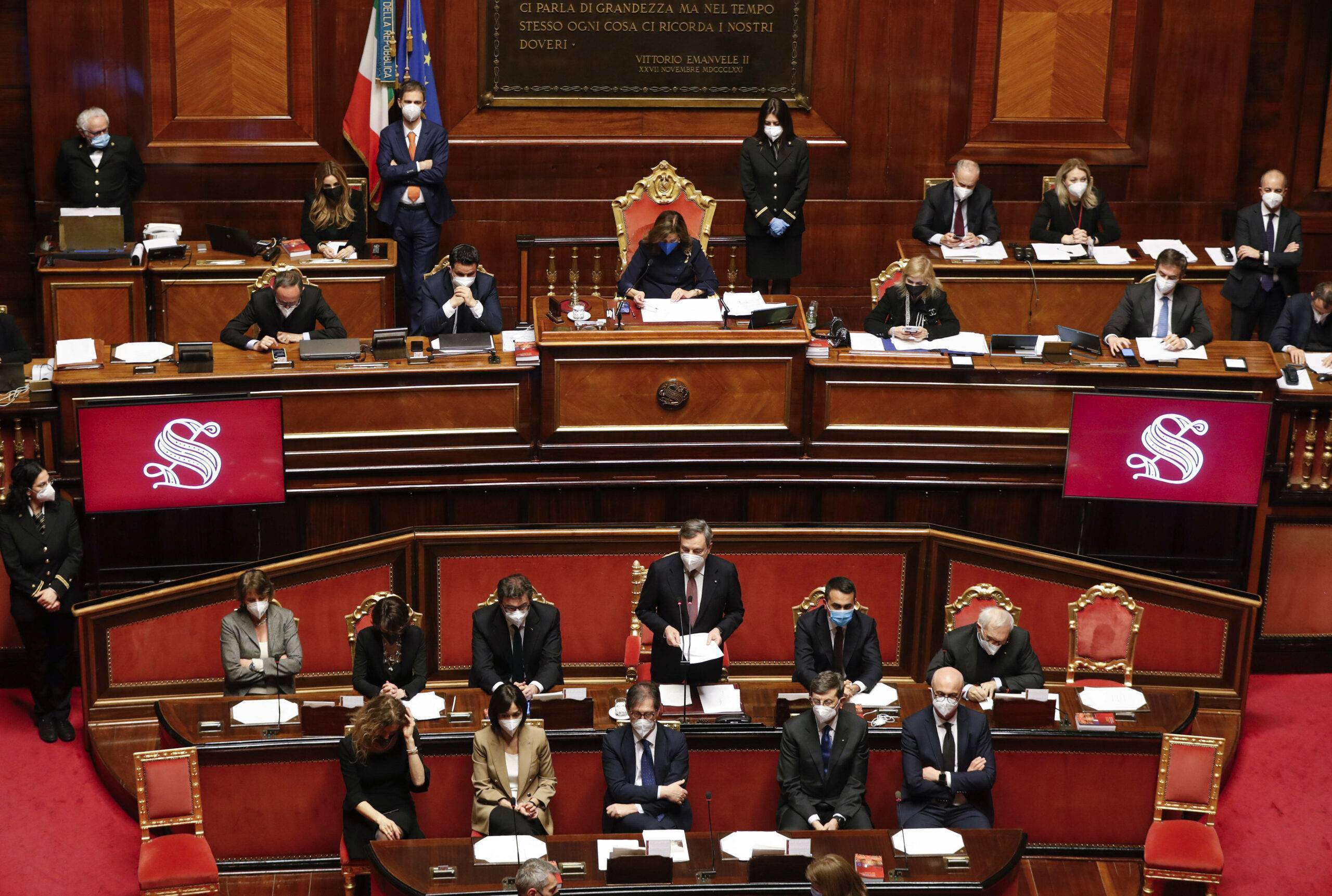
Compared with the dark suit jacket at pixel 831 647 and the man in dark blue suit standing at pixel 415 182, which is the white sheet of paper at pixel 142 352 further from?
the dark suit jacket at pixel 831 647

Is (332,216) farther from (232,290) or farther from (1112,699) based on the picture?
(1112,699)

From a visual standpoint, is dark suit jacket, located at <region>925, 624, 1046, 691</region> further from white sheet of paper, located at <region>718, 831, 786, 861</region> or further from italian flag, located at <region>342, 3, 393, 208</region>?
italian flag, located at <region>342, 3, 393, 208</region>

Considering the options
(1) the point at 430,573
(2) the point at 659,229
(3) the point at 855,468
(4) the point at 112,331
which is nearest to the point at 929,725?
(3) the point at 855,468

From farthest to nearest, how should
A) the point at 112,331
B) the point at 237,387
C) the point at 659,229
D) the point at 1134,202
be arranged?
the point at 1134,202 < the point at 112,331 < the point at 659,229 < the point at 237,387

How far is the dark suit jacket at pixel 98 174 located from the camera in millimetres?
10227

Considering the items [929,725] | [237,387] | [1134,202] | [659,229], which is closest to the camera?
[929,725]

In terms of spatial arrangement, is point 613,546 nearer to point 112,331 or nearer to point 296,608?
point 296,608

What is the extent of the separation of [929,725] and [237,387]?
349cm

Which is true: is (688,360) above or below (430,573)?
above

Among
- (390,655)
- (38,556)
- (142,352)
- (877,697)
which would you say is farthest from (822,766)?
(142,352)

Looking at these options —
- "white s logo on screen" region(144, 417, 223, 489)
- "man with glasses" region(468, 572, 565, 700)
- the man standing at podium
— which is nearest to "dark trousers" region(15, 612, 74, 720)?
A: "white s logo on screen" region(144, 417, 223, 489)

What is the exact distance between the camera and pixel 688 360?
8.52 m

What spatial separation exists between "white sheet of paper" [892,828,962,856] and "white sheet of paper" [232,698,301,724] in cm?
244

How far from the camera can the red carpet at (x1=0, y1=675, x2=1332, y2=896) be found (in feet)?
23.3
